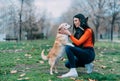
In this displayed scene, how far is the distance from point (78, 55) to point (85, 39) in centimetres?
42

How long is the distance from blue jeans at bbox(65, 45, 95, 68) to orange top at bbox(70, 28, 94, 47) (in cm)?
11

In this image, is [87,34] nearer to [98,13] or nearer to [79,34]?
[79,34]

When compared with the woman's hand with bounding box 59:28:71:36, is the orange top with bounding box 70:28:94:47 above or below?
below

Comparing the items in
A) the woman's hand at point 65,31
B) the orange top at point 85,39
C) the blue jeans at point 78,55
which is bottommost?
the blue jeans at point 78,55

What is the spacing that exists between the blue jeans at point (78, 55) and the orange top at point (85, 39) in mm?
113

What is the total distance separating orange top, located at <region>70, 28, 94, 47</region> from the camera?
24.9ft

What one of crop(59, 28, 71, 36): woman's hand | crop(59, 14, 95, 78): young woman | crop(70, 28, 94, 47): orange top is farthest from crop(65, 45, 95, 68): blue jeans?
crop(59, 28, 71, 36): woman's hand

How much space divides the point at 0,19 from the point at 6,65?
1971 inches

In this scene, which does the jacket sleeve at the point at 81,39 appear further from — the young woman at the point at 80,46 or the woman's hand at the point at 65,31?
the woman's hand at the point at 65,31

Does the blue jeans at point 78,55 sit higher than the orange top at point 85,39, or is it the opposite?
the orange top at point 85,39

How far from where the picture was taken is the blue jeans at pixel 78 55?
7562 millimetres

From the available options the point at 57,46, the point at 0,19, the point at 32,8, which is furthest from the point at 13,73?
the point at 0,19

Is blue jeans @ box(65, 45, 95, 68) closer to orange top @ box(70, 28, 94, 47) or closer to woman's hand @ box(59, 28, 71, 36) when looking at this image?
orange top @ box(70, 28, 94, 47)

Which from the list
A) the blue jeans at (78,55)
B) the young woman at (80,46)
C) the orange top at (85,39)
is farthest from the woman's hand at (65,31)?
the blue jeans at (78,55)
